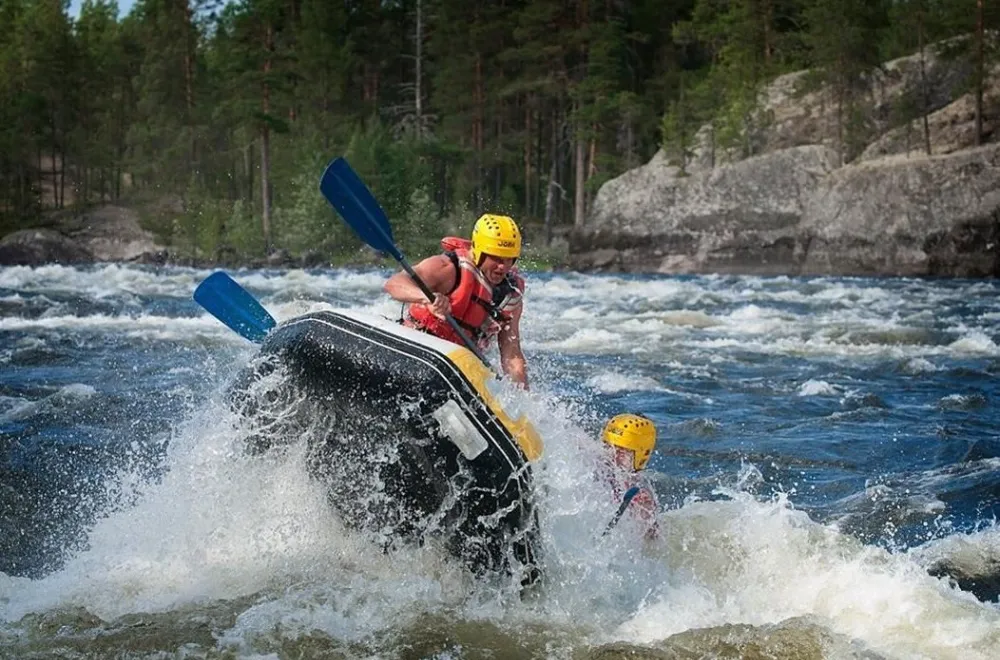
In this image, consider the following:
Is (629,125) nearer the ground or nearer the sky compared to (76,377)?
nearer the sky

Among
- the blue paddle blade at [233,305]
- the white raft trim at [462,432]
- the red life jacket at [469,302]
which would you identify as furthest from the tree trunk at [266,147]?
the white raft trim at [462,432]

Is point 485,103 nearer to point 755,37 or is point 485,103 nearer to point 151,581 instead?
point 755,37

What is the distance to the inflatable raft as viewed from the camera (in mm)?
4672

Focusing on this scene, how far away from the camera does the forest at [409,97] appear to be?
113 feet

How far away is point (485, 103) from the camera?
1709 inches

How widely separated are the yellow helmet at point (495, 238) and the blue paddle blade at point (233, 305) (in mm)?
1293

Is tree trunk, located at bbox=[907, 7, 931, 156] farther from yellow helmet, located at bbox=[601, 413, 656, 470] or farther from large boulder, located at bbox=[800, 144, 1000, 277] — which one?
yellow helmet, located at bbox=[601, 413, 656, 470]

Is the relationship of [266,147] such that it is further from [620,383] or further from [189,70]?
[620,383]

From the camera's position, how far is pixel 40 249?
36.9m

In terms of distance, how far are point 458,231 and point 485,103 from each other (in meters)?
9.63

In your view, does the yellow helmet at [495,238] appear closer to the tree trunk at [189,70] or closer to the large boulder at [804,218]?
the large boulder at [804,218]

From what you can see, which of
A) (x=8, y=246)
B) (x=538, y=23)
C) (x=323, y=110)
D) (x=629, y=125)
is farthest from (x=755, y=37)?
(x=8, y=246)

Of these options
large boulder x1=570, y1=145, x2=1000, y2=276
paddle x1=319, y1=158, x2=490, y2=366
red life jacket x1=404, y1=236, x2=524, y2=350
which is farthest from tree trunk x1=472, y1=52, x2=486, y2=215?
red life jacket x1=404, y1=236, x2=524, y2=350

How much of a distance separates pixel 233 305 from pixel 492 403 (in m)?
1.91
